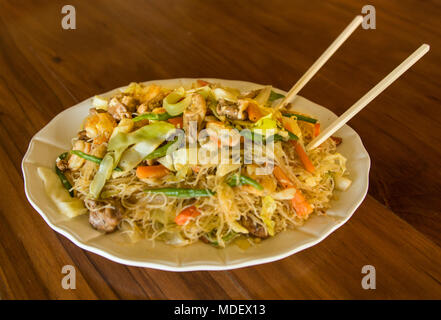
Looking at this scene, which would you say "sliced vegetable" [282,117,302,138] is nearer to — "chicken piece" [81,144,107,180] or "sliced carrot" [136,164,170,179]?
"sliced carrot" [136,164,170,179]

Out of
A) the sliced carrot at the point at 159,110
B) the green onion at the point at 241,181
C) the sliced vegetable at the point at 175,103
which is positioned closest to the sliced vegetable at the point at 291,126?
the green onion at the point at 241,181

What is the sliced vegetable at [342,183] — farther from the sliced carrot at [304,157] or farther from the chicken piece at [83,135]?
the chicken piece at [83,135]

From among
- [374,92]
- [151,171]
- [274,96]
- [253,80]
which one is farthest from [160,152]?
[253,80]

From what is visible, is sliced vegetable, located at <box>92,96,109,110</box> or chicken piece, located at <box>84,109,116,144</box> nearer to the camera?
chicken piece, located at <box>84,109,116,144</box>

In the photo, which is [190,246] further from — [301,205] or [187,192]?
[301,205]

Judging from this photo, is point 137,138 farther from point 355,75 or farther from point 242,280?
point 355,75

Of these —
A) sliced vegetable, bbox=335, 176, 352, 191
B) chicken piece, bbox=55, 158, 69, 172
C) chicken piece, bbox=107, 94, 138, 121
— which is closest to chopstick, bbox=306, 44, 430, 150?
sliced vegetable, bbox=335, 176, 352, 191

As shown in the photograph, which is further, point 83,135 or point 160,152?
point 83,135
